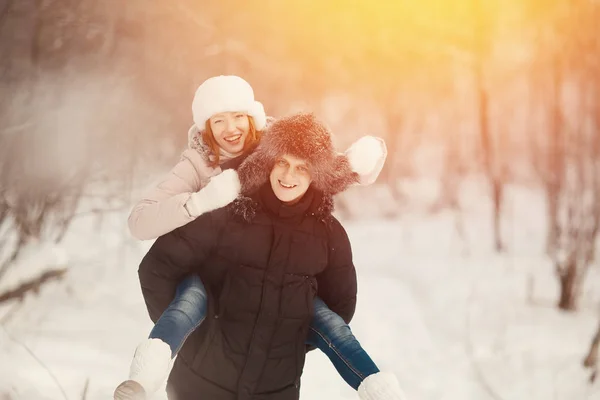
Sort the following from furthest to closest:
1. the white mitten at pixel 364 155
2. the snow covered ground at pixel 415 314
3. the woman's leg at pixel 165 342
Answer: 1. the snow covered ground at pixel 415 314
2. the white mitten at pixel 364 155
3. the woman's leg at pixel 165 342

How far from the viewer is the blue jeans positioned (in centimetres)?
86

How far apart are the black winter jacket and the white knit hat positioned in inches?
13.5

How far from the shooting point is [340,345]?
930 mm

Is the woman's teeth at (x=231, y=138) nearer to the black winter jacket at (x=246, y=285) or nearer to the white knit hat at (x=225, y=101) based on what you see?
the white knit hat at (x=225, y=101)

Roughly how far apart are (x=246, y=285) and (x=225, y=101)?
49 centimetres

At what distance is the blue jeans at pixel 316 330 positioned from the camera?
86cm

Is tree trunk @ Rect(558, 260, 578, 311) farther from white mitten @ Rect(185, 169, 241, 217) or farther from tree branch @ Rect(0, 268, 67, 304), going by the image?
tree branch @ Rect(0, 268, 67, 304)

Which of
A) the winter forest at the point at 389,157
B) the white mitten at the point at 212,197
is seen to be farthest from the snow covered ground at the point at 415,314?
the white mitten at the point at 212,197

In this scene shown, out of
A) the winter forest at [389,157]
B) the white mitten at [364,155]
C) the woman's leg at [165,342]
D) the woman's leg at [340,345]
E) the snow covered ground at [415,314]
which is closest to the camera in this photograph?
the woman's leg at [165,342]

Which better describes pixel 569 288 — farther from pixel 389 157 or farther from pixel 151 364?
Answer: pixel 151 364

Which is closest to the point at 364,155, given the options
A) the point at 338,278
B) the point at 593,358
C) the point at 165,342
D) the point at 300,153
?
the point at 300,153

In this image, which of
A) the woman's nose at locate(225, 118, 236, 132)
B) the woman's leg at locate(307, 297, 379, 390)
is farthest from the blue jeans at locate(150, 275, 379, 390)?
the woman's nose at locate(225, 118, 236, 132)

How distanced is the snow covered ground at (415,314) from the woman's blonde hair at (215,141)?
46.4 inches

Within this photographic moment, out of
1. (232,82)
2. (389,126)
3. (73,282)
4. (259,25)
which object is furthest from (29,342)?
(389,126)
